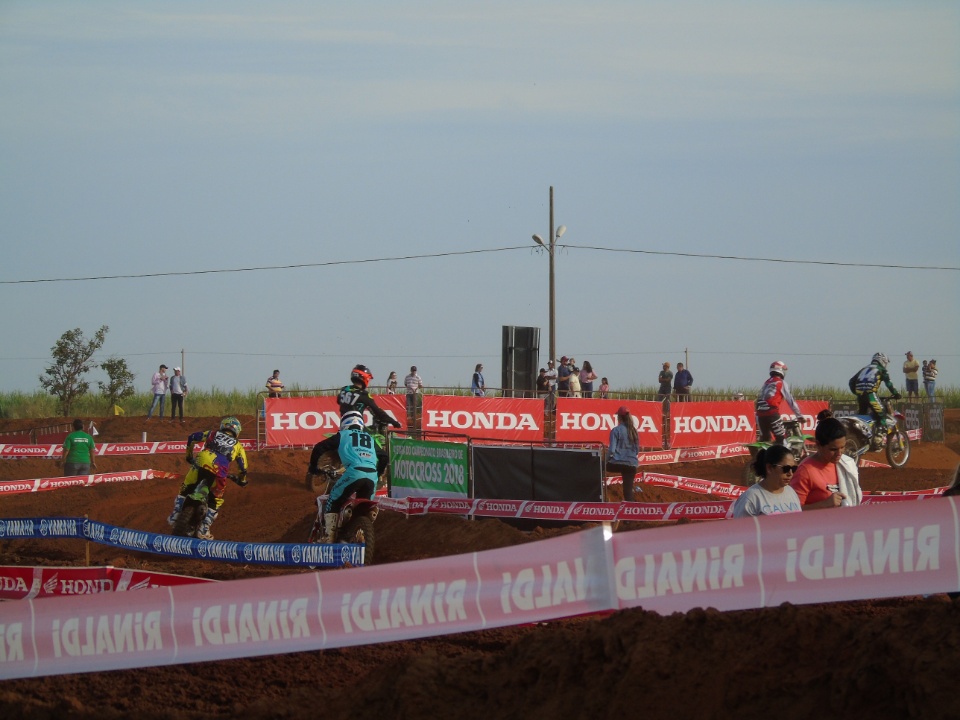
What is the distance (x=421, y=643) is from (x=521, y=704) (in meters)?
2.67

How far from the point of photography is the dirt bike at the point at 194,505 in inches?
552

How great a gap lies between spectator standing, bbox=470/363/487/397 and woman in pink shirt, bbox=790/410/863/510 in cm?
2075

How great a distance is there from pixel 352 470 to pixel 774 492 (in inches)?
195

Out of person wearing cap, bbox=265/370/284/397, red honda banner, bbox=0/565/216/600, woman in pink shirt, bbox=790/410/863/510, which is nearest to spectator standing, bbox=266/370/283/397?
person wearing cap, bbox=265/370/284/397

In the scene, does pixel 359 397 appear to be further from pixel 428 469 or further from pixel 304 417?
pixel 304 417

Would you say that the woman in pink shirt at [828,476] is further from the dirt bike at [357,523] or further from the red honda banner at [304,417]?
the red honda banner at [304,417]

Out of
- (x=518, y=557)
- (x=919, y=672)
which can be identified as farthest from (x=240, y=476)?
(x=919, y=672)

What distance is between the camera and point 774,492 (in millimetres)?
7789

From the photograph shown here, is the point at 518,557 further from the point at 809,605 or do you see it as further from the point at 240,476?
the point at 240,476

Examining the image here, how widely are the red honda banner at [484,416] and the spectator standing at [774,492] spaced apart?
1732 centimetres

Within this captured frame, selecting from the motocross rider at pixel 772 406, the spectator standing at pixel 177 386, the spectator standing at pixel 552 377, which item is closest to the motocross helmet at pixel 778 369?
the motocross rider at pixel 772 406

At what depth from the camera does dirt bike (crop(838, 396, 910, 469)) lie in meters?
17.5

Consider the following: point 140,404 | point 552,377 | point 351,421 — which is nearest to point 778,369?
point 351,421

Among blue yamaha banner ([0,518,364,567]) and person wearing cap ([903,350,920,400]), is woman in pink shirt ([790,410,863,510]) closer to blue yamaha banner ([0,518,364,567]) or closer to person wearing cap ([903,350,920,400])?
blue yamaha banner ([0,518,364,567])
